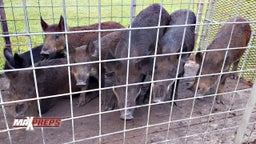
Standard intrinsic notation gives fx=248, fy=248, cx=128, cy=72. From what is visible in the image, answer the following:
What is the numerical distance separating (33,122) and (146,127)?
0.96 meters

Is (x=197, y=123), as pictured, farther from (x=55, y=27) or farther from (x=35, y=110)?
(x=55, y=27)

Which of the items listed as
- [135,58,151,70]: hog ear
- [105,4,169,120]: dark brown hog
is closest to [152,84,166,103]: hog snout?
[105,4,169,120]: dark brown hog

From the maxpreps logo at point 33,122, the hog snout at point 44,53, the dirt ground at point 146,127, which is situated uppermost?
the maxpreps logo at point 33,122

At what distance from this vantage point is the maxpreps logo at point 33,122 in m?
1.41

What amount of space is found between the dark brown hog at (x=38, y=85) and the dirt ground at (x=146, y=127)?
0.15m

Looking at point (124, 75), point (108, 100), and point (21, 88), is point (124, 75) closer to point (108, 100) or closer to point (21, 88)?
point (108, 100)

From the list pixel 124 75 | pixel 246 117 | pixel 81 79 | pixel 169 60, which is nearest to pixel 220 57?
pixel 169 60

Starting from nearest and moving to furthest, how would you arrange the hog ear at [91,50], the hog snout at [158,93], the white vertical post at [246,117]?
the white vertical post at [246,117], the hog snout at [158,93], the hog ear at [91,50]

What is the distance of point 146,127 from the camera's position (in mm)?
2074

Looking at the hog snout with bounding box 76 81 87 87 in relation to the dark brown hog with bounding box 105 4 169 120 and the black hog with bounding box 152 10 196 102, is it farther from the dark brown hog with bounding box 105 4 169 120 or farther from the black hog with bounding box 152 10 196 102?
the black hog with bounding box 152 10 196 102

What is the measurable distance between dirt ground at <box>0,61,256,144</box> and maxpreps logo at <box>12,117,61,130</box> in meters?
0.60

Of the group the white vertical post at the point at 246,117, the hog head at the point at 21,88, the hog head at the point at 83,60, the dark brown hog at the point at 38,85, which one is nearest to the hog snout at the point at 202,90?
the white vertical post at the point at 246,117

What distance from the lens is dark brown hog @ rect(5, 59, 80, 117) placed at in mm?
2312

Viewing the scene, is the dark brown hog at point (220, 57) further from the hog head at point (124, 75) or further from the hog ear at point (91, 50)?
the hog ear at point (91, 50)
